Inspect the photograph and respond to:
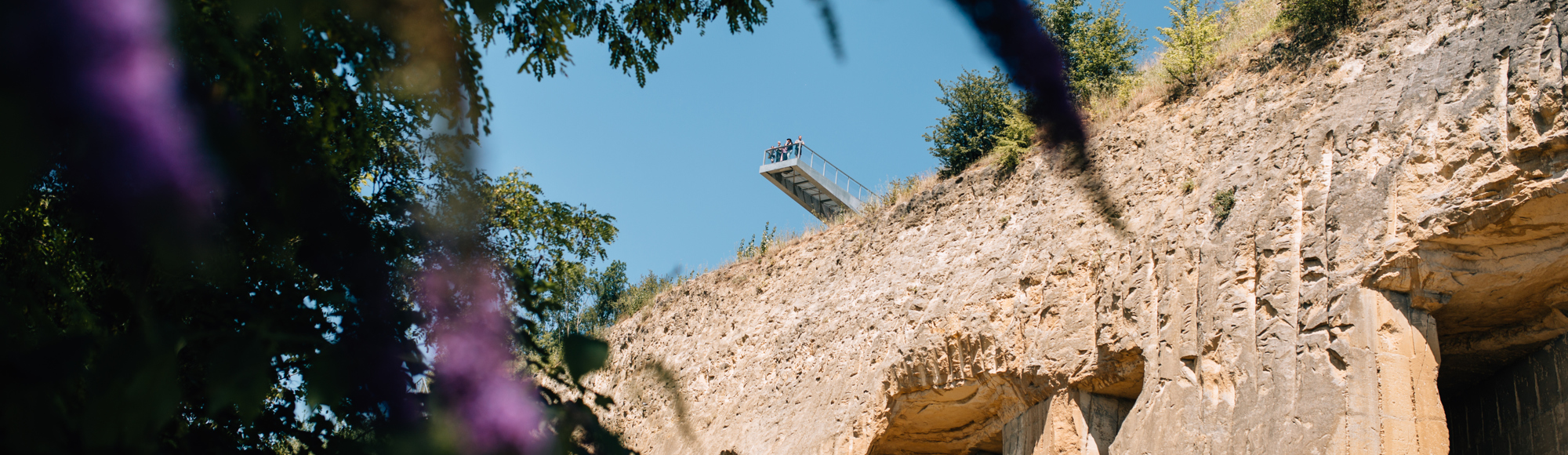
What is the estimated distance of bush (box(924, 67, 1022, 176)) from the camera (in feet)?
50.4

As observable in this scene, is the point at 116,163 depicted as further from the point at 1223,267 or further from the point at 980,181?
the point at 980,181

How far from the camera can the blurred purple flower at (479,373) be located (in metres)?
1.52

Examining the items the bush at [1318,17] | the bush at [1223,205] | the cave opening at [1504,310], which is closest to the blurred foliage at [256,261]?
the cave opening at [1504,310]

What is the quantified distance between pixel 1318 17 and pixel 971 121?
22.3 feet

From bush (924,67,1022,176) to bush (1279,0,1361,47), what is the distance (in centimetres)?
476

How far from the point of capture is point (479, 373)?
162 centimetres

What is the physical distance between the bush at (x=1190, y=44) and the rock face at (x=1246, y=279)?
368mm

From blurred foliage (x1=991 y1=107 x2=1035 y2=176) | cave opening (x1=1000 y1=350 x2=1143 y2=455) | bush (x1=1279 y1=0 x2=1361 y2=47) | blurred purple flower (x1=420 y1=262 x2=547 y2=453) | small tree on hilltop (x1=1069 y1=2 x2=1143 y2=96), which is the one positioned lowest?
blurred purple flower (x1=420 y1=262 x2=547 y2=453)

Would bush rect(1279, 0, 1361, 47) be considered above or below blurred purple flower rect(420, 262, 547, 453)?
above

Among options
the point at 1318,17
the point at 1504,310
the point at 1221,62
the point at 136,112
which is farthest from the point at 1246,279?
the point at 136,112

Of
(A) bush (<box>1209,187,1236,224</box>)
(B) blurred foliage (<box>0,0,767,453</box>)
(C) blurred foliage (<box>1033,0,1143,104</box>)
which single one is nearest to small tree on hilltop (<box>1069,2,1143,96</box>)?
(C) blurred foliage (<box>1033,0,1143,104</box>)

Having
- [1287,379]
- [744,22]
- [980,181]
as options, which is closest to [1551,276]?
[1287,379]

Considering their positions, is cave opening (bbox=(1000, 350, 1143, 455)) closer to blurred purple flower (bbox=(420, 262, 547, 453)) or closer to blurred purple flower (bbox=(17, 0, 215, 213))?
blurred purple flower (bbox=(420, 262, 547, 453))

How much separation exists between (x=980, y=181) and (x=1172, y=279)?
16.9 feet
